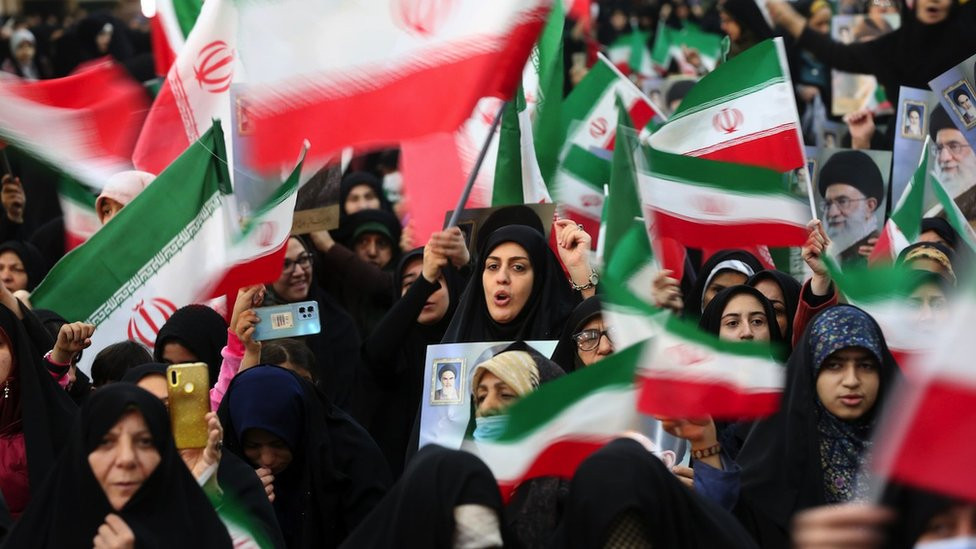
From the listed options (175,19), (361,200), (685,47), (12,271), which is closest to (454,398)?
(12,271)

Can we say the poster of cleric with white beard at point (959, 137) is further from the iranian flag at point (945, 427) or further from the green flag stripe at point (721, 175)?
the iranian flag at point (945, 427)

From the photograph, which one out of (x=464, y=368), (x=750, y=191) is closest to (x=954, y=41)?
(x=750, y=191)

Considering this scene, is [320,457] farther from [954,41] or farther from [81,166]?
[954,41]

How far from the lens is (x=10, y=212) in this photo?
9734 millimetres

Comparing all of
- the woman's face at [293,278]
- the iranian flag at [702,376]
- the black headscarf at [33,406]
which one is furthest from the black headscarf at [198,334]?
the iranian flag at [702,376]

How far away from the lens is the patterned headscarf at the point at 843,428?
513 cm

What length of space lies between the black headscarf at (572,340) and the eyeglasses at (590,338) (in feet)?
0.12

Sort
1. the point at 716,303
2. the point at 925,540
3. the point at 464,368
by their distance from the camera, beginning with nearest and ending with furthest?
1. the point at 925,540
2. the point at 464,368
3. the point at 716,303

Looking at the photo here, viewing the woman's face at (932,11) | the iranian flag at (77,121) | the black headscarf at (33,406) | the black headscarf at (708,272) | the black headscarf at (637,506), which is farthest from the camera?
the woman's face at (932,11)

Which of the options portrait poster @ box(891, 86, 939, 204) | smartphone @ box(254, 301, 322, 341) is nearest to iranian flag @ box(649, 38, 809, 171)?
portrait poster @ box(891, 86, 939, 204)

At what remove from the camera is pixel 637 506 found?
14.3ft

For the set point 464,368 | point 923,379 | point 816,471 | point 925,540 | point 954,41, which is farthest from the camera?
point 954,41

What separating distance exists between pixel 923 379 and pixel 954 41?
19.5 feet

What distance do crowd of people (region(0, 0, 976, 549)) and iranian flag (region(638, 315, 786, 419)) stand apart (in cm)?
25
